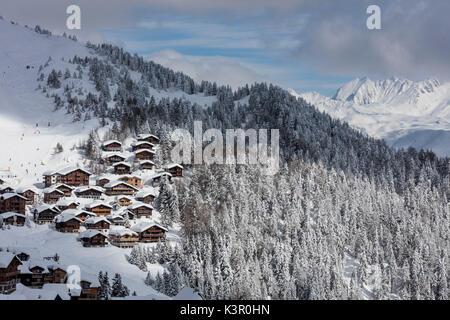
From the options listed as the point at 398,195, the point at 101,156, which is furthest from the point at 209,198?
the point at 398,195

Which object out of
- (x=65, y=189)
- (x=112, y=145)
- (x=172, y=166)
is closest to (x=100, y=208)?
(x=65, y=189)

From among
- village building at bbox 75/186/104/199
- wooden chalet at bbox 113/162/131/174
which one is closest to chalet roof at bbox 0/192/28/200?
village building at bbox 75/186/104/199

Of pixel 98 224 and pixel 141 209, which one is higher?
pixel 141 209

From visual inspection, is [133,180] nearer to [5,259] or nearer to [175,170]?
[175,170]

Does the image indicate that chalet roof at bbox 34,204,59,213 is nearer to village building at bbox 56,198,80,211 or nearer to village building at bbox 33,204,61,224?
village building at bbox 33,204,61,224

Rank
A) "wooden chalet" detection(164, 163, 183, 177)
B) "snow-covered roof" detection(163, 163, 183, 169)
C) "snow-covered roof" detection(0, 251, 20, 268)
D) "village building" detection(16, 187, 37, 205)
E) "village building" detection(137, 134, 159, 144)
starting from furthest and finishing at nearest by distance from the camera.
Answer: "village building" detection(137, 134, 159, 144) < "wooden chalet" detection(164, 163, 183, 177) < "snow-covered roof" detection(163, 163, 183, 169) < "village building" detection(16, 187, 37, 205) < "snow-covered roof" detection(0, 251, 20, 268)

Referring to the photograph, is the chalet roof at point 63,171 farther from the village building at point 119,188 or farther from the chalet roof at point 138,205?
the chalet roof at point 138,205

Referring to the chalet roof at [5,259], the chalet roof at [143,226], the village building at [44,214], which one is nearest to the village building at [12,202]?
the village building at [44,214]
